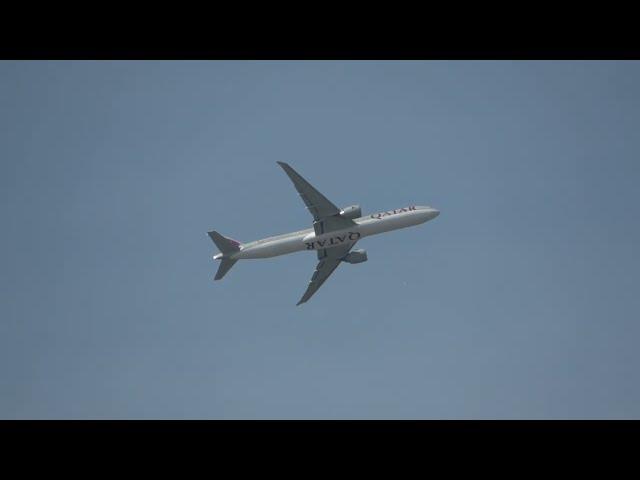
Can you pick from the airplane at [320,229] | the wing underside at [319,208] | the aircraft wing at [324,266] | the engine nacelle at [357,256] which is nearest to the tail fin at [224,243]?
the airplane at [320,229]

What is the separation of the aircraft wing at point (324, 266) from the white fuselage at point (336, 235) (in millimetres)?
3991

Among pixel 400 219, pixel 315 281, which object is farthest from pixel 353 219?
pixel 315 281

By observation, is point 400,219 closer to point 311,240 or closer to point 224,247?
point 311,240

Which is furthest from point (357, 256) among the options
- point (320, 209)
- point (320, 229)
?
point (320, 209)

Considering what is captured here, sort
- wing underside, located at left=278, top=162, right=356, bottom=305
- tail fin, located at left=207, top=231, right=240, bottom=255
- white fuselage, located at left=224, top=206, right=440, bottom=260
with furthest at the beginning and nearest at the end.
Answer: tail fin, located at left=207, top=231, right=240, bottom=255
white fuselage, located at left=224, top=206, right=440, bottom=260
wing underside, located at left=278, top=162, right=356, bottom=305

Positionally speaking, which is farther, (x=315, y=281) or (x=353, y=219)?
(x=315, y=281)

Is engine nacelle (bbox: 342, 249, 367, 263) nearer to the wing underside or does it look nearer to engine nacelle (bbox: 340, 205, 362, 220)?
the wing underside

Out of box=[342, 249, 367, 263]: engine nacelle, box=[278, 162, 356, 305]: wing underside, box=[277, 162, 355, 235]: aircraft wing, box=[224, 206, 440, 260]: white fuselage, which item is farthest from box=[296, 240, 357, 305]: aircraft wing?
box=[277, 162, 355, 235]: aircraft wing

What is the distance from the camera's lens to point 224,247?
3000 inches

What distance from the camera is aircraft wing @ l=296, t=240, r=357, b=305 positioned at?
81.5 meters

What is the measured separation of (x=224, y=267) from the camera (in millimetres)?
76250

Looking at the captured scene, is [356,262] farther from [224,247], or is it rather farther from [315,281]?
[224,247]

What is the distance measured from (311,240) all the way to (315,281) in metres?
8.94

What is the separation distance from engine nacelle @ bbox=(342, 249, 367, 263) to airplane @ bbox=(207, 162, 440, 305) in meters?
3.56
